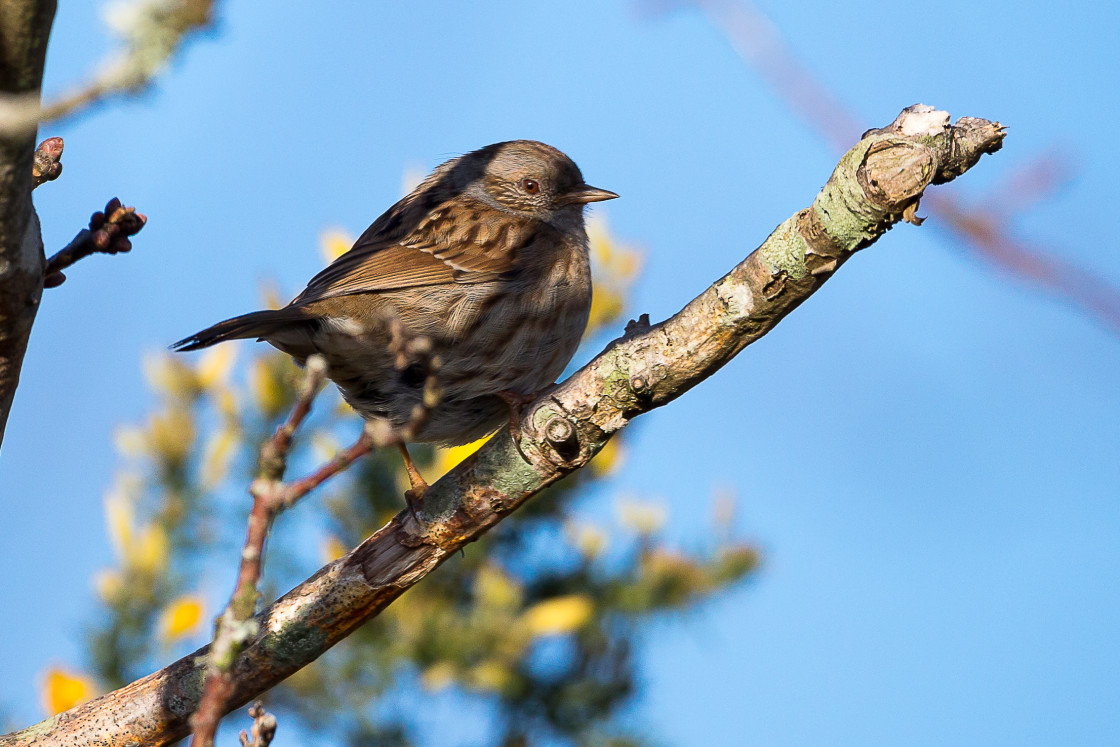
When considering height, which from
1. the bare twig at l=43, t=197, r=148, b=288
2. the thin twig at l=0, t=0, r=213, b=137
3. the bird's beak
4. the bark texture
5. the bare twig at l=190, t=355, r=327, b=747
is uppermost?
the bird's beak

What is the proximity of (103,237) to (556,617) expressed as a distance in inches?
115

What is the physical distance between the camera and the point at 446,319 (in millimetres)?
3828

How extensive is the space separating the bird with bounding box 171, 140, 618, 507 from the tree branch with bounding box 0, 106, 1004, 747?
0.57m

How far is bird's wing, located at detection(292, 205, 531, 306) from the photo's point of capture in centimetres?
380

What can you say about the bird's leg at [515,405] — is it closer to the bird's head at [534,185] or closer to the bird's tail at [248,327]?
the bird's tail at [248,327]

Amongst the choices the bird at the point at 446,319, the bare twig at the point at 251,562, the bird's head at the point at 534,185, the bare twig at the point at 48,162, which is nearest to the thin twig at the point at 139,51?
the bare twig at the point at 251,562

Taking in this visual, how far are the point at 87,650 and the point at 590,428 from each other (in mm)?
2704

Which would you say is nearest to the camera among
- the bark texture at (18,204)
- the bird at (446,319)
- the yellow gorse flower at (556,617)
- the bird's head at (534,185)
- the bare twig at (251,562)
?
the bare twig at (251,562)

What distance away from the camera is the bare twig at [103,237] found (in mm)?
2244

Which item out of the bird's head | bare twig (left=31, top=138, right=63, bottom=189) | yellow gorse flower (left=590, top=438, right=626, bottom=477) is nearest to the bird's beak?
the bird's head

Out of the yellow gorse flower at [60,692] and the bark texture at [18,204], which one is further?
the yellow gorse flower at [60,692]

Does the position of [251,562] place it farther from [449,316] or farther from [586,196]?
[586,196]

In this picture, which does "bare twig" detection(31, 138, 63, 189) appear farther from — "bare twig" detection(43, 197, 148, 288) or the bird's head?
the bird's head

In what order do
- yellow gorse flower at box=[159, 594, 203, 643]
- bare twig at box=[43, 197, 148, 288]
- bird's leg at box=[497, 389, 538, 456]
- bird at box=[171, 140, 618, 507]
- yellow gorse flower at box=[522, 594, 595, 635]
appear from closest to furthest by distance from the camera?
bare twig at box=[43, 197, 148, 288] → bird's leg at box=[497, 389, 538, 456] → bird at box=[171, 140, 618, 507] → yellow gorse flower at box=[159, 594, 203, 643] → yellow gorse flower at box=[522, 594, 595, 635]
